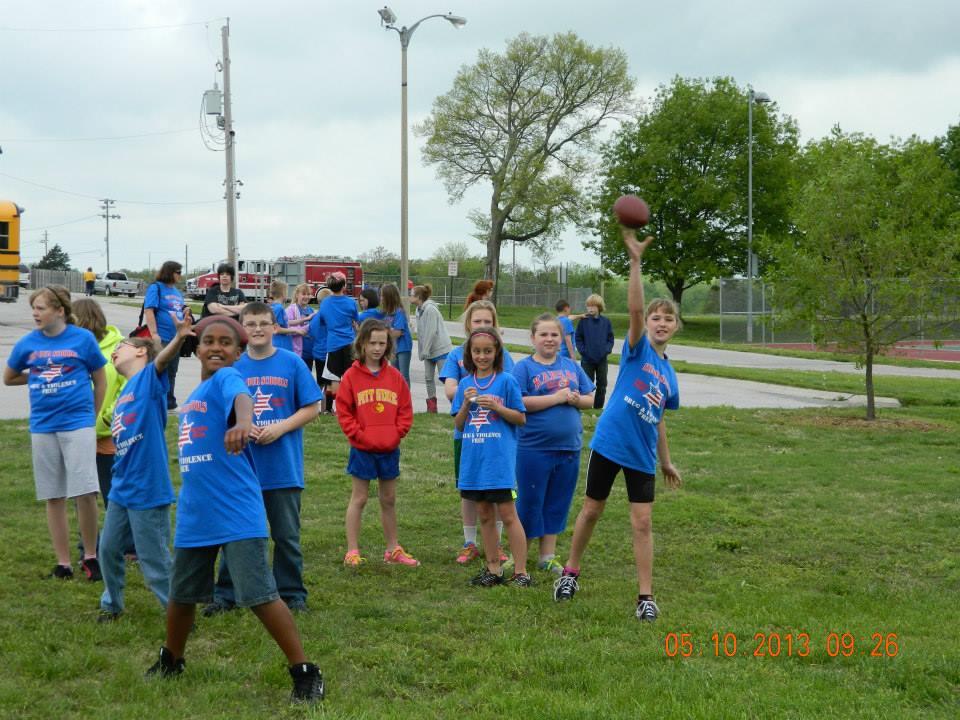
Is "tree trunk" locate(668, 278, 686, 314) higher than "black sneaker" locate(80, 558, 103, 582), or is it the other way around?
"tree trunk" locate(668, 278, 686, 314)

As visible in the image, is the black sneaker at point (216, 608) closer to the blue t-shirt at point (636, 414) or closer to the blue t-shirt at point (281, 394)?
the blue t-shirt at point (281, 394)

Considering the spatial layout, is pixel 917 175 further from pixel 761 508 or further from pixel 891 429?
pixel 761 508

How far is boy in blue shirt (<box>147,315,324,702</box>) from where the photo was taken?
4.52 metres

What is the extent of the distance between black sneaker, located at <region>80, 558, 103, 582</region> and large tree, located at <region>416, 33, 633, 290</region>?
4811cm

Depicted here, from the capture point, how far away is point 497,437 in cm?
655

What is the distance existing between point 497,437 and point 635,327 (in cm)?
127

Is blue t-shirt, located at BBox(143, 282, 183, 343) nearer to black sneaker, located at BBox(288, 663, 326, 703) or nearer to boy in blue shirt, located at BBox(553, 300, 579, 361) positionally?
boy in blue shirt, located at BBox(553, 300, 579, 361)

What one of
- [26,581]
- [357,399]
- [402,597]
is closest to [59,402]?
[26,581]

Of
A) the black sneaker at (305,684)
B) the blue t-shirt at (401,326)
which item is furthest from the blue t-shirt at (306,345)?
the black sneaker at (305,684)

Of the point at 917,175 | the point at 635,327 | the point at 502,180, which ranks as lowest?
the point at 635,327

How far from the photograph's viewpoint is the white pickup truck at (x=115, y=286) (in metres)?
61.8

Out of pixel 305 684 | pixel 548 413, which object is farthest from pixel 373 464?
pixel 305 684

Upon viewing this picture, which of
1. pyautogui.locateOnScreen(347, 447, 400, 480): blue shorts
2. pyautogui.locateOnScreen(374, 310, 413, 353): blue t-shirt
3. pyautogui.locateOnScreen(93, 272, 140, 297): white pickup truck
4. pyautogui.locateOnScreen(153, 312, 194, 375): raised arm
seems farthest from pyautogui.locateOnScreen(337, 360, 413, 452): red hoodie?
pyautogui.locateOnScreen(93, 272, 140, 297): white pickup truck

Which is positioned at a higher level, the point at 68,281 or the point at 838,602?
the point at 68,281
